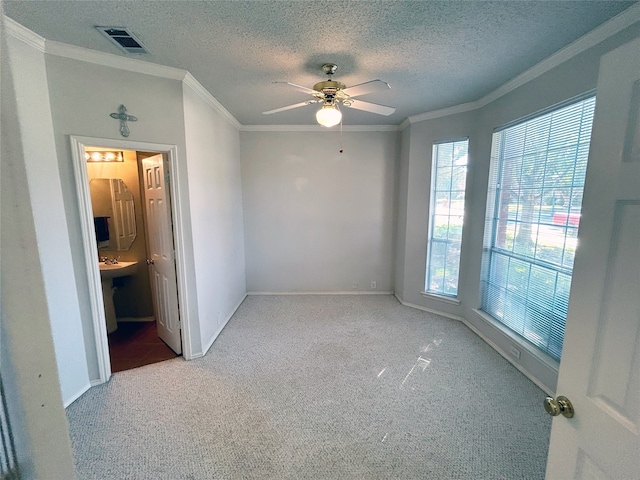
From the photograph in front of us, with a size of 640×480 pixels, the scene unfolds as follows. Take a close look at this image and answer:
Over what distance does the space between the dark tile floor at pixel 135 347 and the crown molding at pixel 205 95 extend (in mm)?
2659

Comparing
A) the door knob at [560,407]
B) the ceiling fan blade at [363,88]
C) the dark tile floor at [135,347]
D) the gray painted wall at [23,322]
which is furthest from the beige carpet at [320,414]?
the ceiling fan blade at [363,88]

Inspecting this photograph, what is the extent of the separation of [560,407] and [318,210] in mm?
3686

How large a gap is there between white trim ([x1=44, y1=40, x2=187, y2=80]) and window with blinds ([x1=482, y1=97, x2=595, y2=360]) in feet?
10.3

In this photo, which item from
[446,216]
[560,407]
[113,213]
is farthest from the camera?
[446,216]

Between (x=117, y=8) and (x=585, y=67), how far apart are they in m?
3.07

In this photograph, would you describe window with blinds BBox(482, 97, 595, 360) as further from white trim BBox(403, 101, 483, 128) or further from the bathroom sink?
the bathroom sink

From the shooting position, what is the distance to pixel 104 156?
322 cm

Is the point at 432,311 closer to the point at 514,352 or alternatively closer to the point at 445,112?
the point at 514,352

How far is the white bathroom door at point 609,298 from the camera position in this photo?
742 mm

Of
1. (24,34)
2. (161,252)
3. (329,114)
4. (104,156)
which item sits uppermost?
(24,34)

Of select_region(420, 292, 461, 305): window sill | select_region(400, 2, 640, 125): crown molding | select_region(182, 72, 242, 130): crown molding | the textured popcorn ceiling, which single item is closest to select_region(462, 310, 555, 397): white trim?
select_region(420, 292, 461, 305): window sill

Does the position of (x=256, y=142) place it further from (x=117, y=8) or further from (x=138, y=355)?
(x=138, y=355)

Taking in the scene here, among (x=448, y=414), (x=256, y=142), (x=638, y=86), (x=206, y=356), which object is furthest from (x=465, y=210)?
(x=206, y=356)

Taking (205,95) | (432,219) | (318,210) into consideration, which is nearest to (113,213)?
(205,95)
